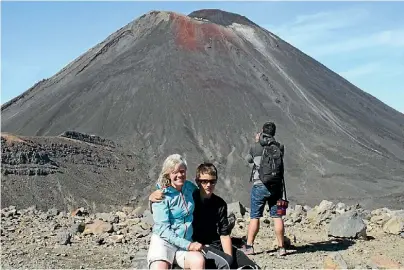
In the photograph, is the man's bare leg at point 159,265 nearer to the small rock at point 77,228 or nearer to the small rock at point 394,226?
the small rock at point 77,228

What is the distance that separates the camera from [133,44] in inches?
2419

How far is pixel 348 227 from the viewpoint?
8406 millimetres

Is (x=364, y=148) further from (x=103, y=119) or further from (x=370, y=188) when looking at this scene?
(x=103, y=119)

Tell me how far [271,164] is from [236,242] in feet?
5.47

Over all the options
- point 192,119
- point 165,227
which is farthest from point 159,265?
point 192,119

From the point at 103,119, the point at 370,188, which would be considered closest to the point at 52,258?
the point at 370,188

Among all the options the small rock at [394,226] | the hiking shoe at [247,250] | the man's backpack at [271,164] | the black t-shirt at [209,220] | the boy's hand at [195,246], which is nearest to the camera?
the boy's hand at [195,246]

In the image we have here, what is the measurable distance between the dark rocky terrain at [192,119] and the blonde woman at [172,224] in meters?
22.2

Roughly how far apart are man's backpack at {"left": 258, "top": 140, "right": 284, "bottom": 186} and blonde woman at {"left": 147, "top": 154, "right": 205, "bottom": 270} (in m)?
2.60

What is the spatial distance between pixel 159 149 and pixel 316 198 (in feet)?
40.6

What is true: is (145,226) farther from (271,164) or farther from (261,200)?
(271,164)

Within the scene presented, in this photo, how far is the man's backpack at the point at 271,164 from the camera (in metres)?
6.93

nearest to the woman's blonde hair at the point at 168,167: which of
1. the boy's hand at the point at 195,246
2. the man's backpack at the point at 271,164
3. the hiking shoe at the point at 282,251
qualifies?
the boy's hand at the point at 195,246

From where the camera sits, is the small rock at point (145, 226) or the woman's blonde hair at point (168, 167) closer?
the woman's blonde hair at point (168, 167)
